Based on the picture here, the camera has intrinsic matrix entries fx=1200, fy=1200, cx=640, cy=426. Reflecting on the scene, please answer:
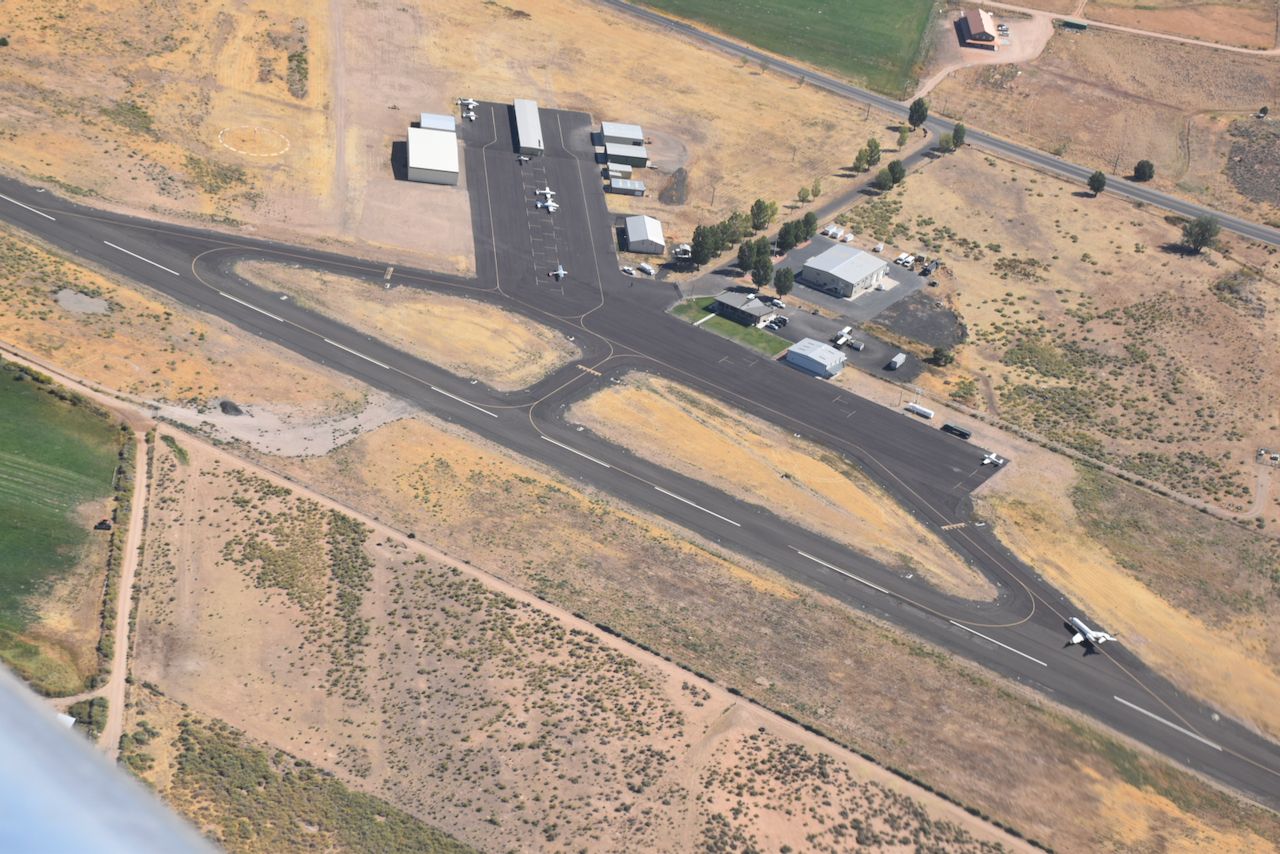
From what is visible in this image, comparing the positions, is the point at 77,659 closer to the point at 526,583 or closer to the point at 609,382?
the point at 526,583

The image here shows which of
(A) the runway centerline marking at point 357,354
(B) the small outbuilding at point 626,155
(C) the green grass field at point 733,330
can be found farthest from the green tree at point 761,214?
(A) the runway centerline marking at point 357,354

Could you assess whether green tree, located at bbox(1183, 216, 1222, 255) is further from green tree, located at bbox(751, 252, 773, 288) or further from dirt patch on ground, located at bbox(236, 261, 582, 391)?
dirt patch on ground, located at bbox(236, 261, 582, 391)

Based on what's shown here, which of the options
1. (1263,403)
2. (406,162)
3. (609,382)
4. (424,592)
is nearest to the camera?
(424,592)

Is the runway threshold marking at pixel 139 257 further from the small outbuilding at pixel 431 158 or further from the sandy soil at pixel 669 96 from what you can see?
the sandy soil at pixel 669 96

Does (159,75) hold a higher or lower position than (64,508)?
higher

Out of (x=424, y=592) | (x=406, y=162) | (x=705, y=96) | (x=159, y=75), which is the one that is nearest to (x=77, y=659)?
(x=424, y=592)

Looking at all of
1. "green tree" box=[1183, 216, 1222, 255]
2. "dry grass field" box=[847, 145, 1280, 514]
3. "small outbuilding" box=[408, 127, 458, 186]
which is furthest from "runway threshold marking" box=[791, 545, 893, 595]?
"green tree" box=[1183, 216, 1222, 255]

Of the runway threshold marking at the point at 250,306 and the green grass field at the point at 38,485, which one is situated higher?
the runway threshold marking at the point at 250,306
